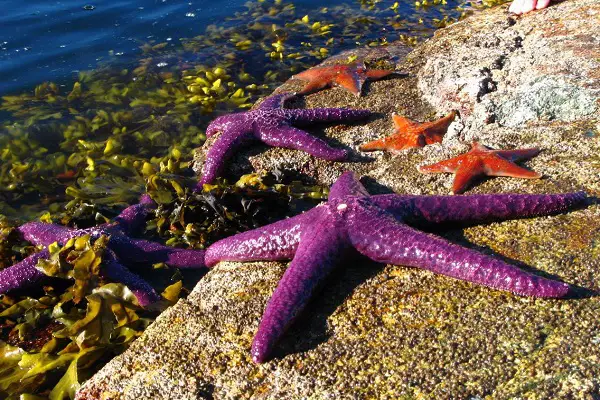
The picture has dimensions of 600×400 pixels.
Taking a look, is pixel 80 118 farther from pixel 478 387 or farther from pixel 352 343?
pixel 478 387

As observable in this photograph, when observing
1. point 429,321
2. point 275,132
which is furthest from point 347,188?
point 275,132

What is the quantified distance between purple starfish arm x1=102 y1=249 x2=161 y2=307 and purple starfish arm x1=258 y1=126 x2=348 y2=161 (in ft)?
6.15

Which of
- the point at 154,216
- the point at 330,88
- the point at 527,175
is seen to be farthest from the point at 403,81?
the point at 154,216

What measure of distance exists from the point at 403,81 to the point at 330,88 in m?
0.84

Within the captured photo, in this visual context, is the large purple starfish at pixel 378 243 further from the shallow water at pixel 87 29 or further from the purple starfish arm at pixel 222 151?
the shallow water at pixel 87 29

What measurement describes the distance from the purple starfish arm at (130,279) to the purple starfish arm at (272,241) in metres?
0.68

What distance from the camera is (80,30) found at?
10.2 metres

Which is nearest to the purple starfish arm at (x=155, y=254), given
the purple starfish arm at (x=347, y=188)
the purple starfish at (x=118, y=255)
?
the purple starfish at (x=118, y=255)

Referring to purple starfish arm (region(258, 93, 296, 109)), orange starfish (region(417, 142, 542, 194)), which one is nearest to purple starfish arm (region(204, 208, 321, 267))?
orange starfish (region(417, 142, 542, 194))

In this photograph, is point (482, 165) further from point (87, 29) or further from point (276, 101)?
point (87, 29)

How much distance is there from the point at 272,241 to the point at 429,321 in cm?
115

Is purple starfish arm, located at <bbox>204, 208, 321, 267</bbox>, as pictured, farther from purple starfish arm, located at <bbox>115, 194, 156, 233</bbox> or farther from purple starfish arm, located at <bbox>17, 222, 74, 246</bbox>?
purple starfish arm, located at <bbox>17, 222, 74, 246</bbox>

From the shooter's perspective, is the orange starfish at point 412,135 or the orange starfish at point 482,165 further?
the orange starfish at point 412,135

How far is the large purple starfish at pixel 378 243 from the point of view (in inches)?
116
